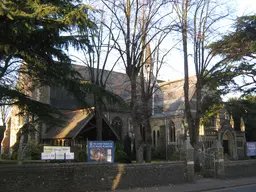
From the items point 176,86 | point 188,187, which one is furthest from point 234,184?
point 176,86

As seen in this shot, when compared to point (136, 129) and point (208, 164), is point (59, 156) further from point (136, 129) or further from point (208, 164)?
point (208, 164)

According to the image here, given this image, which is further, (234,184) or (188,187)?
(234,184)

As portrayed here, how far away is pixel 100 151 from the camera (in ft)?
56.1

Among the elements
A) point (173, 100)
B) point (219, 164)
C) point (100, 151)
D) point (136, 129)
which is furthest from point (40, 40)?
point (173, 100)

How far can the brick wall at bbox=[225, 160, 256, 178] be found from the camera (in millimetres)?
20031

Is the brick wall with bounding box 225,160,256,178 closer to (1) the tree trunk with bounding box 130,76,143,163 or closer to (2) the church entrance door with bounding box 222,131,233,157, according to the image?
(1) the tree trunk with bounding box 130,76,143,163

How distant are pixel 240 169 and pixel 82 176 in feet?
40.2

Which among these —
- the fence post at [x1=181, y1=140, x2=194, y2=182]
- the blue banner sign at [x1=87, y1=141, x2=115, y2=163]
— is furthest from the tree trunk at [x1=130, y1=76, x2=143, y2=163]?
the fence post at [x1=181, y1=140, x2=194, y2=182]

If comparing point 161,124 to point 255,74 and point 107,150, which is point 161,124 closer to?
point 255,74

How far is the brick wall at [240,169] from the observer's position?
2003cm

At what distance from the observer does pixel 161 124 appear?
1612 inches

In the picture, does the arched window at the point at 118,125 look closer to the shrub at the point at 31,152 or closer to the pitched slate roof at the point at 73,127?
the pitched slate roof at the point at 73,127

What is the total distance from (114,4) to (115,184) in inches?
431

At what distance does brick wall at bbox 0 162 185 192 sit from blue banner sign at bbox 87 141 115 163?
98.1 inches
